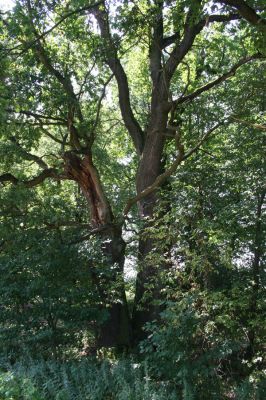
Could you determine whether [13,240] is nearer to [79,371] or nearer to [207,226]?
[79,371]

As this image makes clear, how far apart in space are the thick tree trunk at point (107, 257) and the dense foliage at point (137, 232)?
1.4 inches

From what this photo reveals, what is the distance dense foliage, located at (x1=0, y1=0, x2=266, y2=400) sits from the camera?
5.71 metres

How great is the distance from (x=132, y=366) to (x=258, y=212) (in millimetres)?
3394

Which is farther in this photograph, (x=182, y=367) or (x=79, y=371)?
(x=79, y=371)

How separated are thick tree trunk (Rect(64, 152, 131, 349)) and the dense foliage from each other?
3 cm

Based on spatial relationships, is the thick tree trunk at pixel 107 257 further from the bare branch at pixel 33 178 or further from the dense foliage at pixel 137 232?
the bare branch at pixel 33 178

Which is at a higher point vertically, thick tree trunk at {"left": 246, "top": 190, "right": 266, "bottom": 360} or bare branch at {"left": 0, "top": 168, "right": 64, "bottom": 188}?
bare branch at {"left": 0, "top": 168, "right": 64, "bottom": 188}

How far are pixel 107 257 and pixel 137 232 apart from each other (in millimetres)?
849

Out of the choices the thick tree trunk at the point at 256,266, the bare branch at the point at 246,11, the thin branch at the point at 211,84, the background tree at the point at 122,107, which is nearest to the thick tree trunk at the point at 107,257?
the background tree at the point at 122,107

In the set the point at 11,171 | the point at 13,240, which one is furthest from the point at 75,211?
the point at 13,240

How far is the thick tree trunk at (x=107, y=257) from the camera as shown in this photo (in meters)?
8.49

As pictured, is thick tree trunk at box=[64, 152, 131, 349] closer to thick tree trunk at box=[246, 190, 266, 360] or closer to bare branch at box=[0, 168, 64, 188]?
bare branch at box=[0, 168, 64, 188]

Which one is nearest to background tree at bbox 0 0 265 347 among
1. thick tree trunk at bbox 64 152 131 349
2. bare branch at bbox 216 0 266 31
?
thick tree trunk at bbox 64 152 131 349

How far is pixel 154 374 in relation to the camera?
→ 5.95m
